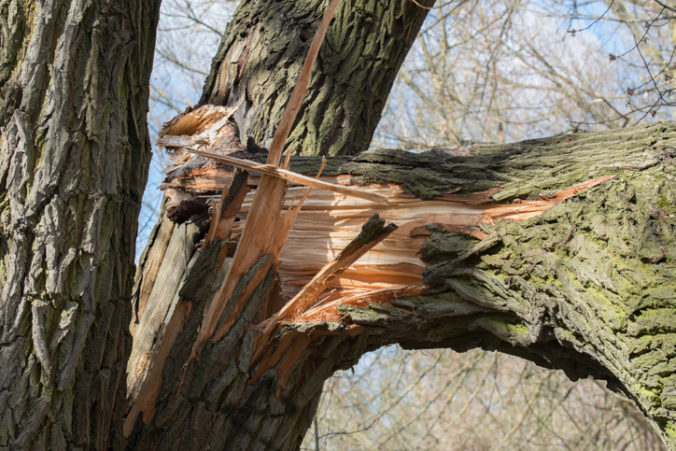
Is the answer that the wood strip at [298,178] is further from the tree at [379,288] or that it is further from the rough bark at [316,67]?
the rough bark at [316,67]

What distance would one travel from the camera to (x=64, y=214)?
1.52 metres

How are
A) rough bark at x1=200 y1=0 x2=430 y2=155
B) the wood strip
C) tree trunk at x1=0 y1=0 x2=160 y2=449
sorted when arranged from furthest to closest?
rough bark at x1=200 y1=0 x2=430 y2=155, the wood strip, tree trunk at x1=0 y1=0 x2=160 y2=449

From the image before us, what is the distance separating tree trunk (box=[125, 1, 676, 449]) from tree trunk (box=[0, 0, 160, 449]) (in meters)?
0.35

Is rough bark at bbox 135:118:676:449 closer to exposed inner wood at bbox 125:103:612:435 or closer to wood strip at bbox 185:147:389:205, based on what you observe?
exposed inner wood at bbox 125:103:612:435

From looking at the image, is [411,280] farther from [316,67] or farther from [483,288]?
[316,67]

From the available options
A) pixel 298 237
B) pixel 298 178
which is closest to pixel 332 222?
pixel 298 237

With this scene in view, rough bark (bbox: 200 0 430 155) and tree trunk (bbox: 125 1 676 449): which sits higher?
rough bark (bbox: 200 0 430 155)

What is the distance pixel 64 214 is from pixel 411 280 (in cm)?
103

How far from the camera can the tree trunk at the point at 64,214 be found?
146 centimetres

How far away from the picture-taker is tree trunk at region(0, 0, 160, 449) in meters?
1.46

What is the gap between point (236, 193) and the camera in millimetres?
1994

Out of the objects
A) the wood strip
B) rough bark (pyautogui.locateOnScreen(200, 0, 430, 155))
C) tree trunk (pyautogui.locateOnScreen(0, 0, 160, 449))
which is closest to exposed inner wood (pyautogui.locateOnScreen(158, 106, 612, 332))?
the wood strip

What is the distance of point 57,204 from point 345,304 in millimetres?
864

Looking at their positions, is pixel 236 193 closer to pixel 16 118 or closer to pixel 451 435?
pixel 16 118
